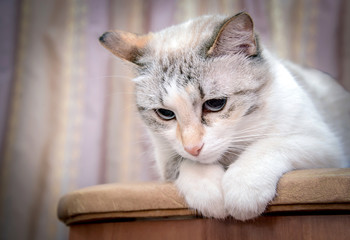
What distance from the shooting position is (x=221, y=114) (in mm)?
1028

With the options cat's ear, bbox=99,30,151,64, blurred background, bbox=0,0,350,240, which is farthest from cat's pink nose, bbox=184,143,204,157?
blurred background, bbox=0,0,350,240

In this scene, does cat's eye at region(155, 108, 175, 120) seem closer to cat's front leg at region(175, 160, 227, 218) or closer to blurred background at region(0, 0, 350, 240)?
cat's front leg at region(175, 160, 227, 218)

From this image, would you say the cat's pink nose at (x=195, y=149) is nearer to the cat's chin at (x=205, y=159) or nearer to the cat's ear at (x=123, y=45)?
the cat's chin at (x=205, y=159)

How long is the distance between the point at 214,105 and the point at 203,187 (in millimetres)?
264

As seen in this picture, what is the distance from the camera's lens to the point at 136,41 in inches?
49.6

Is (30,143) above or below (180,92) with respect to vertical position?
below

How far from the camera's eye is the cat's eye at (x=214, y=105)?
3.39 ft

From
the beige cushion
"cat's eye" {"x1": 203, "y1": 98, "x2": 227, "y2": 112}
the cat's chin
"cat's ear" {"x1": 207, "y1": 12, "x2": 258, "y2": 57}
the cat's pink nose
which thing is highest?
"cat's ear" {"x1": 207, "y1": 12, "x2": 258, "y2": 57}

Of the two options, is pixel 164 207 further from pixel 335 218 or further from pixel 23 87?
pixel 23 87

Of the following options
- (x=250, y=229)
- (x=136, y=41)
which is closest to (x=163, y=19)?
(x=136, y=41)

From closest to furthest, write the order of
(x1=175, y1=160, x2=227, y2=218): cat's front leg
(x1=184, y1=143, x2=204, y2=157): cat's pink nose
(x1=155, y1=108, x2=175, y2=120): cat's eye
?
(x1=175, y1=160, x2=227, y2=218): cat's front leg, (x1=184, y1=143, x2=204, y2=157): cat's pink nose, (x1=155, y1=108, x2=175, y2=120): cat's eye

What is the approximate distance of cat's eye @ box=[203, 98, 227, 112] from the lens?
3.39 ft

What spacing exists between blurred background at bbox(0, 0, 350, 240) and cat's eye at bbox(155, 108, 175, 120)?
869 millimetres

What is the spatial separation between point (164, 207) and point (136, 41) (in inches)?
26.0
